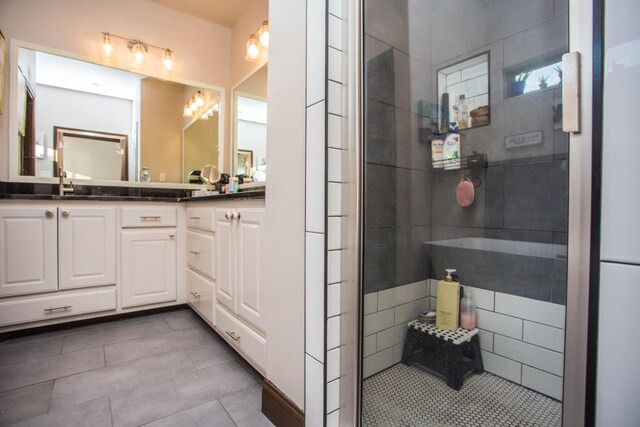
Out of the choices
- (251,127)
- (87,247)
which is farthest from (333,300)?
(251,127)

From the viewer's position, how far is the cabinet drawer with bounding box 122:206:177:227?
6.85ft

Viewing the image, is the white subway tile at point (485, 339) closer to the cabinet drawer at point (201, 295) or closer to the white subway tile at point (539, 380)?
the white subway tile at point (539, 380)

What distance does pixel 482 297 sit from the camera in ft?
3.85

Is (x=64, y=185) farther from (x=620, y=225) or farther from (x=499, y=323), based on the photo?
(x=620, y=225)

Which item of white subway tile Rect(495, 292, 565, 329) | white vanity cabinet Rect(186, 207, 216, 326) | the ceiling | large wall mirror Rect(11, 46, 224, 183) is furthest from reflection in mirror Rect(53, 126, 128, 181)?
white subway tile Rect(495, 292, 565, 329)

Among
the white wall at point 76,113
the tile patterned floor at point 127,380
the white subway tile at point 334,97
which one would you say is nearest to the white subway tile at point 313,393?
the tile patterned floor at point 127,380

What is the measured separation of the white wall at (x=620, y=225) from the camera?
0.44m

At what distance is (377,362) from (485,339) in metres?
0.44

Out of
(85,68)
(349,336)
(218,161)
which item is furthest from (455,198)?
(85,68)

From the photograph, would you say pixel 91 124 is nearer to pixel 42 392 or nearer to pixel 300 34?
pixel 42 392

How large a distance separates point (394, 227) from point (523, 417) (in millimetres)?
655

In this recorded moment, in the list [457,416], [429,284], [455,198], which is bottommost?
[457,416]

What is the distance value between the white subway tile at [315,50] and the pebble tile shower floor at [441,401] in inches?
35.2

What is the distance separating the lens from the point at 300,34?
1.01 meters
